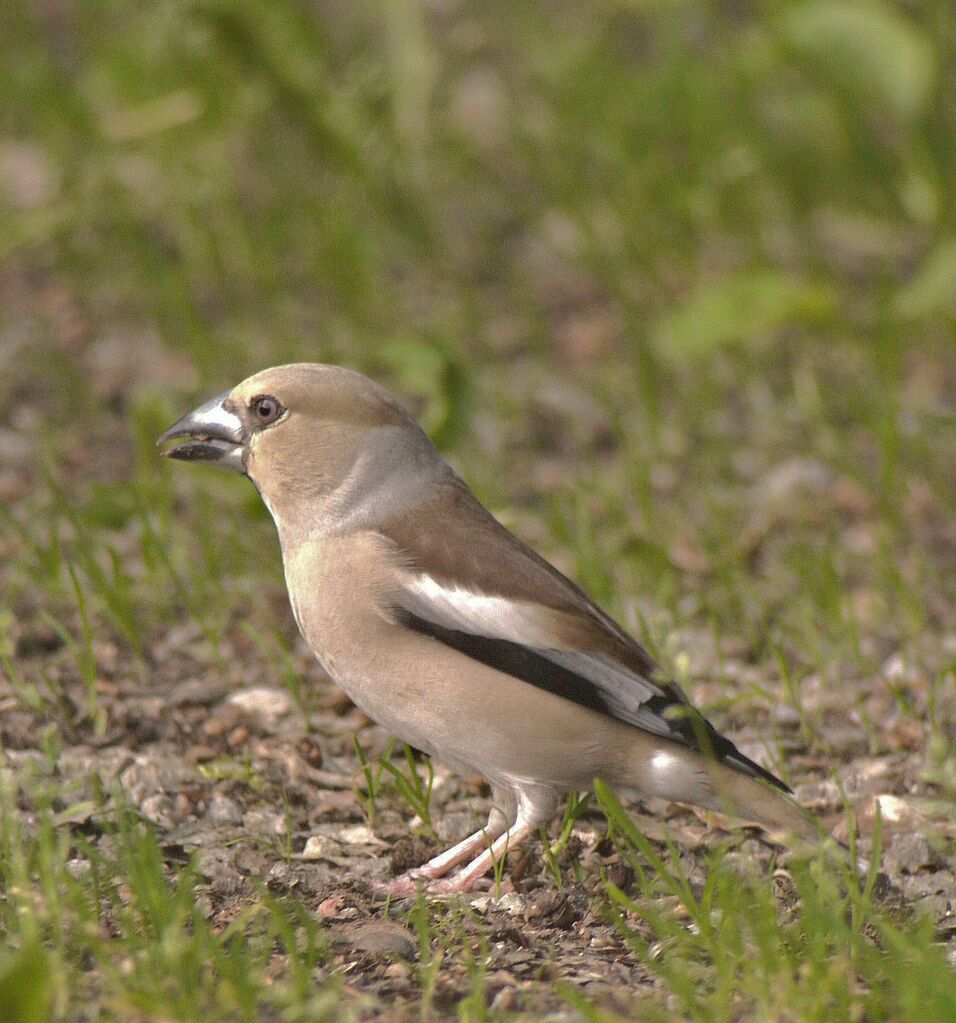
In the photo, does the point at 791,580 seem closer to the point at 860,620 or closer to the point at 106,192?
the point at 860,620

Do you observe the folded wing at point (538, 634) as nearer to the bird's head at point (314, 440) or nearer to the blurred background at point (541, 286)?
the bird's head at point (314, 440)

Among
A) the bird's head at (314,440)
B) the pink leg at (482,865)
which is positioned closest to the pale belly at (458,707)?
the pink leg at (482,865)

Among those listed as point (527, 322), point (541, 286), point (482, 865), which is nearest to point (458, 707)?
point (482, 865)

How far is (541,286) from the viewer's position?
25.0 feet

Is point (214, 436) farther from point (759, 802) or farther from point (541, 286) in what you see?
point (541, 286)

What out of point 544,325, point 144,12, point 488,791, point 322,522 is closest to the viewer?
point 322,522

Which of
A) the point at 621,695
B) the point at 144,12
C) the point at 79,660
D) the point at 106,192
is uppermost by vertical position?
the point at 144,12

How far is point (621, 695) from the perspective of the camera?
3752mm

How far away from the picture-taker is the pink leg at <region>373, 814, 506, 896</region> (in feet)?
12.4

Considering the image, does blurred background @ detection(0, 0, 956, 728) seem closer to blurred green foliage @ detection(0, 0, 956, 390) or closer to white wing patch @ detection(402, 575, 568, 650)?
blurred green foliage @ detection(0, 0, 956, 390)

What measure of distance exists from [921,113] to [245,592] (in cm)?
377

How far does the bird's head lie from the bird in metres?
0.08

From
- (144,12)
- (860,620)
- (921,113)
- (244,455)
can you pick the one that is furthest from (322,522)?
(144,12)

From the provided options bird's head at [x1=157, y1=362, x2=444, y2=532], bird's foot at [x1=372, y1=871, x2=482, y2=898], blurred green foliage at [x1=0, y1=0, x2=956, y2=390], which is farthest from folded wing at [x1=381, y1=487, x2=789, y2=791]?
blurred green foliage at [x1=0, y1=0, x2=956, y2=390]
